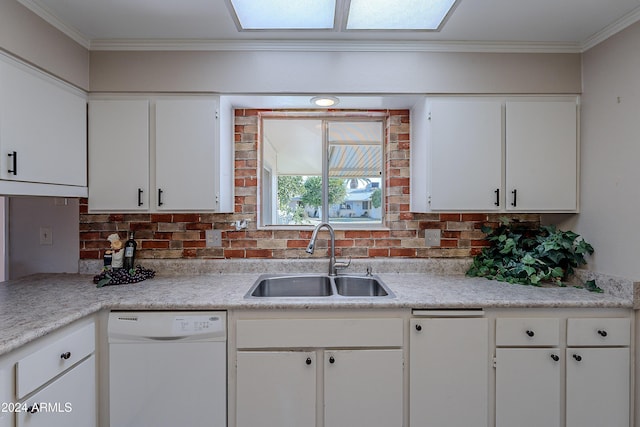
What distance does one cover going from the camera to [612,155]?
68.6 inches

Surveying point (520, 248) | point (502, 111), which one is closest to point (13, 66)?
point (502, 111)

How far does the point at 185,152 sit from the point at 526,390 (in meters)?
2.26

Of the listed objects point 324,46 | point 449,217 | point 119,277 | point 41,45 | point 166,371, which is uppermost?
point 324,46

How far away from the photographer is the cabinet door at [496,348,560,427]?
1.57 m

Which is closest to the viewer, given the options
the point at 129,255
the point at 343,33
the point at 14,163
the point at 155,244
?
the point at 14,163

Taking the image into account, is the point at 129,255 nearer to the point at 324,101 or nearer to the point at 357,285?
the point at 357,285

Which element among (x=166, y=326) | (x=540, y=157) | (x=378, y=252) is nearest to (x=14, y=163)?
(x=166, y=326)

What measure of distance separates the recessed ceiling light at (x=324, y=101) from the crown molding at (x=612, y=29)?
1519 mm

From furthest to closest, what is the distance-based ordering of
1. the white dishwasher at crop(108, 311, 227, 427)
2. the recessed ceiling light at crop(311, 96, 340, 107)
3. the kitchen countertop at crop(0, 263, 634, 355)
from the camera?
the recessed ceiling light at crop(311, 96, 340, 107), the white dishwasher at crop(108, 311, 227, 427), the kitchen countertop at crop(0, 263, 634, 355)

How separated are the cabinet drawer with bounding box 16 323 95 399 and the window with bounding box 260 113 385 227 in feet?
4.06

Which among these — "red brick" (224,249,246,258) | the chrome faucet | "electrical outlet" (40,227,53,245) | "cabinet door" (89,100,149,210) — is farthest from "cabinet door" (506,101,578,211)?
"electrical outlet" (40,227,53,245)

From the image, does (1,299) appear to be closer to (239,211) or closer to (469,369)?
(239,211)

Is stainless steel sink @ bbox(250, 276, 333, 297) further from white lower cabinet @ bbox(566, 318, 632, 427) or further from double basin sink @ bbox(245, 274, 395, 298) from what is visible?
white lower cabinet @ bbox(566, 318, 632, 427)

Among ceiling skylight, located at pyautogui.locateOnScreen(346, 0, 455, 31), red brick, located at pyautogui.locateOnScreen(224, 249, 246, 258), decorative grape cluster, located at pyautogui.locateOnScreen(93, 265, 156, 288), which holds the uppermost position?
ceiling skylight, located at pyautogui.locateOnScreen(346, 0, 455, 31)
